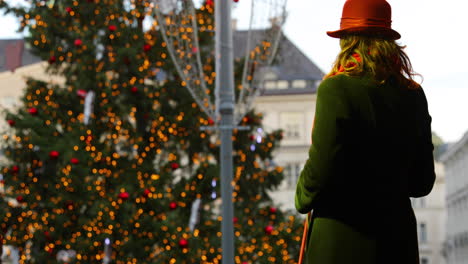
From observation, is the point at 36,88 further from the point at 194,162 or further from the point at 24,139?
the point at 194,162

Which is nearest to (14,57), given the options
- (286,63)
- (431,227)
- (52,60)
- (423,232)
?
(286,63)

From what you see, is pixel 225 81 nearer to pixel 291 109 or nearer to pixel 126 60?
pixel 126 60

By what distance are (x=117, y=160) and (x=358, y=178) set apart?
11.7m

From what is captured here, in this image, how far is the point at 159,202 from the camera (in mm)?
13859

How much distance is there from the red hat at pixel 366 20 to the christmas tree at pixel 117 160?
34.0 feet

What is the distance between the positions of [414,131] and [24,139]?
40.2 feet

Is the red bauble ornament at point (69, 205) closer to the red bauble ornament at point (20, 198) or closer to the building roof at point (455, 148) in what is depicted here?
the red bauble ornament at point (20, 198)

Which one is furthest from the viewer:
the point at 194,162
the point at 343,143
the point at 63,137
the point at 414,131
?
the point at 194,162

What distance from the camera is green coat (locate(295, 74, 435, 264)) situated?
283 centimetres

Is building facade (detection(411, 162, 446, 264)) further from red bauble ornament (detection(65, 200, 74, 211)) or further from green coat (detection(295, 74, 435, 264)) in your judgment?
green coat (detection(295, 74, 435, 264))

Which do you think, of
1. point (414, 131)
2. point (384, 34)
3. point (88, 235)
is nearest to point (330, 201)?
point (414, 131)

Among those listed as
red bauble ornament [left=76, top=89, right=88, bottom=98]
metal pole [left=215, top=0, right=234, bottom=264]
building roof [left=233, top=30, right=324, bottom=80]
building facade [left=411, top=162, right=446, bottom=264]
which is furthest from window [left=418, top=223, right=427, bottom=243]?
metal pole [left=215, top=0, right=234, bottom=264]

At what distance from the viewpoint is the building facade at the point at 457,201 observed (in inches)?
2972

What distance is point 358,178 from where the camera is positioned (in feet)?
9.39
